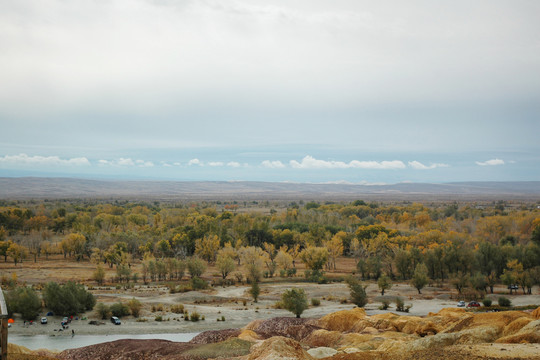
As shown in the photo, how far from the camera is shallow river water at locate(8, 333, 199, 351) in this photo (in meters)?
39.2

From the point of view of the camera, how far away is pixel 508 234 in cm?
9506

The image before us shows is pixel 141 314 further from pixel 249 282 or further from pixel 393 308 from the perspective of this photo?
pixel 393 308

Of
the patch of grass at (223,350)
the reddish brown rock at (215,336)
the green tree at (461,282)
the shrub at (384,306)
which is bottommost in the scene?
the shrub at (384,306)

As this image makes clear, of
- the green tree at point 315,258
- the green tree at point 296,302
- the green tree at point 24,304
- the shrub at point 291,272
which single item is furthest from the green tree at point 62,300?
the green tree at point 315,258

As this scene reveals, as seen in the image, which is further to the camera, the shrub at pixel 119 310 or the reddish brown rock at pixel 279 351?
the shrub at pixel 119 310

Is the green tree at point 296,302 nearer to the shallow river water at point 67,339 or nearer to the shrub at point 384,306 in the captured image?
the shallow river water at point 67,339

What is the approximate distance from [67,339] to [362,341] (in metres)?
28.7

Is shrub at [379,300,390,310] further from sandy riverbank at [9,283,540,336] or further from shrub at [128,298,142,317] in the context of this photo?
shrub at [128,298,142,317]

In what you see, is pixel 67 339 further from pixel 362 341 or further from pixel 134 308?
pixel 362 341

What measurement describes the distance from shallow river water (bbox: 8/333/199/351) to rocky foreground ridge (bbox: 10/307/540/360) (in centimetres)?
693

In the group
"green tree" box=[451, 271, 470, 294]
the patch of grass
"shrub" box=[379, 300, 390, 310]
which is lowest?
"shrub" box=[379, 300, 390, 310]

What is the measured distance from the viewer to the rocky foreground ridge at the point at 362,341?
20688 millimetres

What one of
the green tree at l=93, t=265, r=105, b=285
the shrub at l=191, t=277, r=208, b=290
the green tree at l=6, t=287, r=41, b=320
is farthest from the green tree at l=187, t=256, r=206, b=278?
the green tree at l=6, t=287, r=41, b=320

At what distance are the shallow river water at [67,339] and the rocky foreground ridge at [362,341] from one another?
6930 mm
